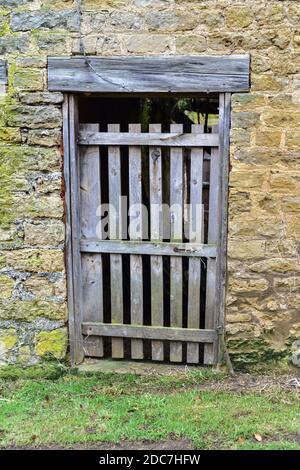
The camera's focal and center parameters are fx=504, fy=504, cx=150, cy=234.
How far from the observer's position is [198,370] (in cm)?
416

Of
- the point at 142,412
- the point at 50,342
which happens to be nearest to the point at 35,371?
the point at 50,342

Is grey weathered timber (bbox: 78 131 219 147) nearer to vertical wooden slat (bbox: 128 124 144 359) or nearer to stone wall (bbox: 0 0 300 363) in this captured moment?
vertical wooden slat (bbox: 128 124 144 359)

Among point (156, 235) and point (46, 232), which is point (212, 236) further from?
point (46, 232)

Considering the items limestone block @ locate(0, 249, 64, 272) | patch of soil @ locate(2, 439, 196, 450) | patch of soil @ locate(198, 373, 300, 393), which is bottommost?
patch of soil @ locate(2, 439, 196, 450)

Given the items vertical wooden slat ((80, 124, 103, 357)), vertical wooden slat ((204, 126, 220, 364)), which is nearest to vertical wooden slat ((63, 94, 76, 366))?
vertical wooden slat ((80, 124, 103, 357))

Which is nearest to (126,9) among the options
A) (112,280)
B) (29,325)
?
(112,280)

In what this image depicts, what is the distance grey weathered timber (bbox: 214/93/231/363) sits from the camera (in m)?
3.75

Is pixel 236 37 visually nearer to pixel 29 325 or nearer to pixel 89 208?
pixel 89 208

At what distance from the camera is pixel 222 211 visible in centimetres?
391

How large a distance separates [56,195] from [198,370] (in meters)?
1.84

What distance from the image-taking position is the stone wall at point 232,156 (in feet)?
12.0

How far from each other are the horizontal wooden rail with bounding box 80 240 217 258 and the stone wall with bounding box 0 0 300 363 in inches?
9.3

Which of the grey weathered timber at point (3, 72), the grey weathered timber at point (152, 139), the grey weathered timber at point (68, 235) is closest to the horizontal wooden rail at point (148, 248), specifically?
the grey weathered timber at point (68, 235)

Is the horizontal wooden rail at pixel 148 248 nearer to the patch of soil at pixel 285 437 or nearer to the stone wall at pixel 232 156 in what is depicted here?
the stone wall at pixel 232 156
